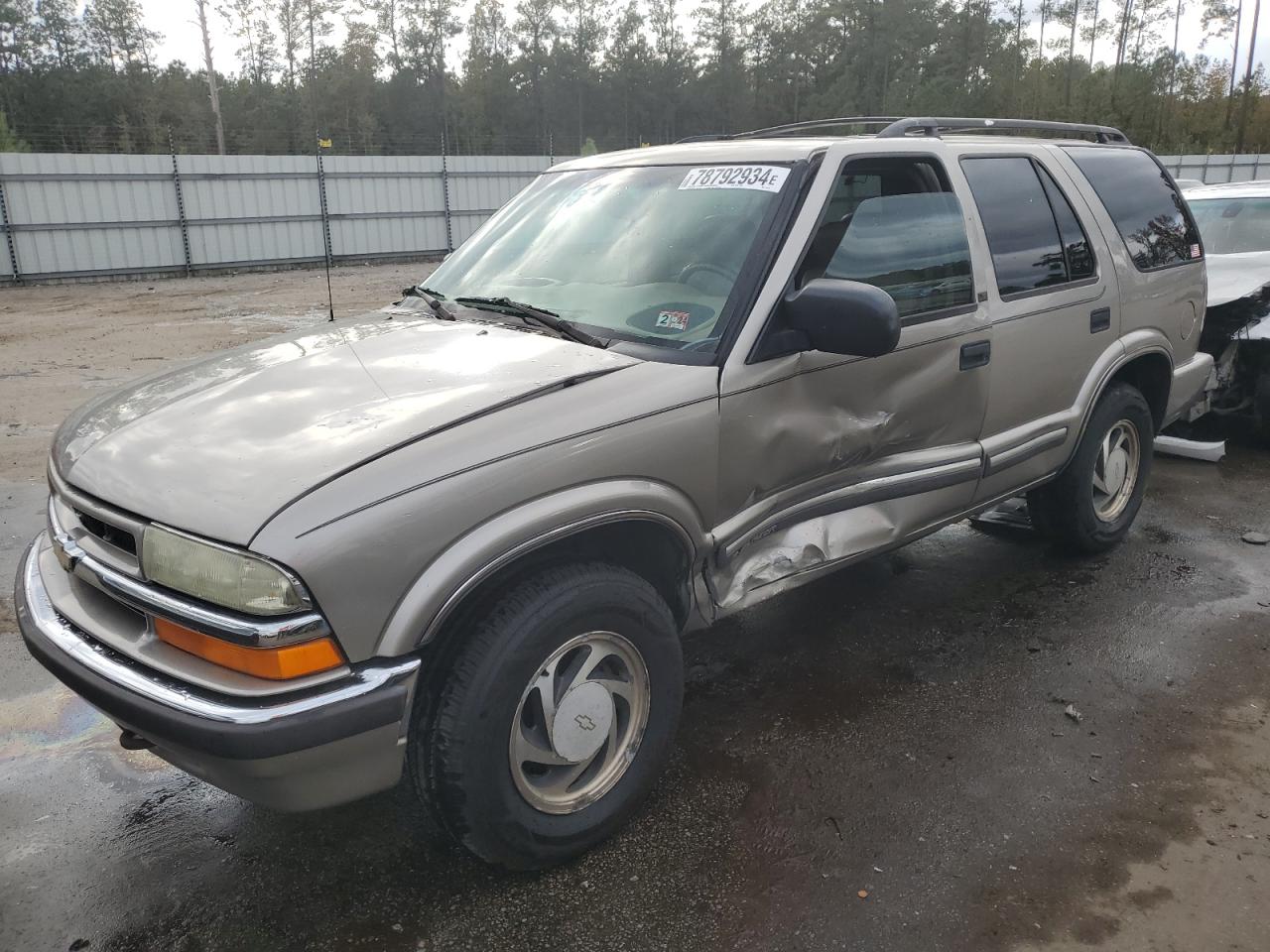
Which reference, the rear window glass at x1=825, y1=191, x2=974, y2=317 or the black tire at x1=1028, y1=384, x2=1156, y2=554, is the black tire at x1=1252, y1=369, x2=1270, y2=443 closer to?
the black tire at x1=1028, y1=384, x2=1156, y2=554

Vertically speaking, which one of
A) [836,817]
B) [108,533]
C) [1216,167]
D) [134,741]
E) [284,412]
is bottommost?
[836,817]

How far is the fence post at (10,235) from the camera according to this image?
17.6 meters

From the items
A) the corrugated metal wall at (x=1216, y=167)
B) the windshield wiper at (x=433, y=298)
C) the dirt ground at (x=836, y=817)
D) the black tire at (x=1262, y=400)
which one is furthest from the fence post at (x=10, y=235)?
the corrugated metal wall at (x=1216, y=167)

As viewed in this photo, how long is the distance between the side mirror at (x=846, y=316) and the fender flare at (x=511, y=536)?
63 cm

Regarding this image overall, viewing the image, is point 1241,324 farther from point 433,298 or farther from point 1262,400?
point 433,298

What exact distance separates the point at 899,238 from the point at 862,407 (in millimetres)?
643

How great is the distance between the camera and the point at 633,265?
3082 mm

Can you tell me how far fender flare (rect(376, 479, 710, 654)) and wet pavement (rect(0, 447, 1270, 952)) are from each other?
879mm

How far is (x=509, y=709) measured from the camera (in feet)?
7.66

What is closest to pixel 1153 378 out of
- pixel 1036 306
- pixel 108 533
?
pixel 1036 306

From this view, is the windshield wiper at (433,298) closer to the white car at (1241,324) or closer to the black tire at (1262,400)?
the white car at (1241,324)

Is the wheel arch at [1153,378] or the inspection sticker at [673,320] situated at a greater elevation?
the inspection sticker at [673,320]

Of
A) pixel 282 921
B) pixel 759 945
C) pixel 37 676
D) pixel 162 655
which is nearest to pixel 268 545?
pixel 162 655

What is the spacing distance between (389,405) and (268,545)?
0.58m
